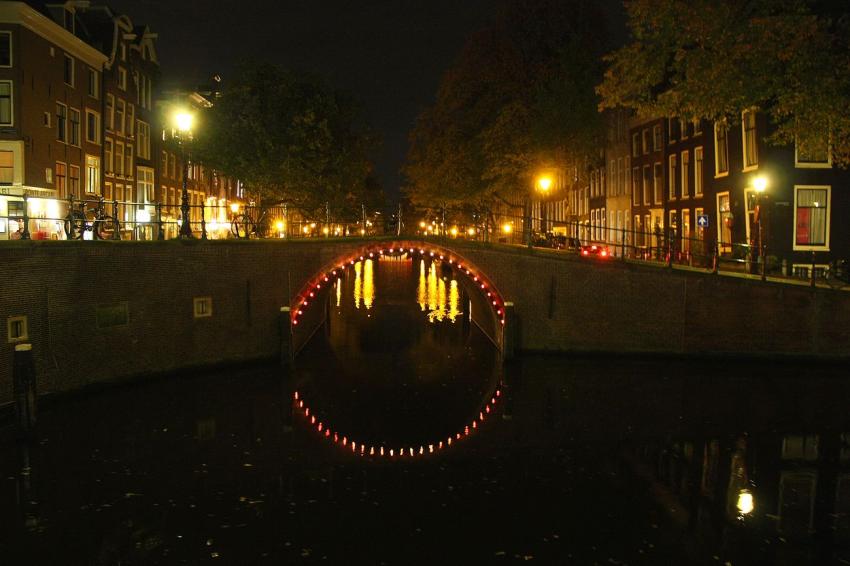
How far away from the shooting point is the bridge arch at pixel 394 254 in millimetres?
25047

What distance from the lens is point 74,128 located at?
39.9 m

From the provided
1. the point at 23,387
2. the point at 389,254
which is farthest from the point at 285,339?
the point at 23,387

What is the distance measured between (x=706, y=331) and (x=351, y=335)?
12561 millimetres

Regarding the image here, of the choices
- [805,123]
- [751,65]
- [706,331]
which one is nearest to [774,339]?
[706,331]

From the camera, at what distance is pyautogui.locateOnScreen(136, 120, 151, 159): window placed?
49.7 m

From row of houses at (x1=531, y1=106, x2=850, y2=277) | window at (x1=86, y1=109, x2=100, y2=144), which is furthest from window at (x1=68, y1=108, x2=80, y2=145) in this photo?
row of houses at (x1=531, y1=106, x2=850, y2=277)

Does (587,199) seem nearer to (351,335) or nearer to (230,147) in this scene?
(230,147)

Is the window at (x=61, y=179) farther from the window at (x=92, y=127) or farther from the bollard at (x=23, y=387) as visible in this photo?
the bollard at (x=23, y=387)

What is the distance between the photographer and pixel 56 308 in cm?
1825

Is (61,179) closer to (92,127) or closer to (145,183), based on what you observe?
(92,127)

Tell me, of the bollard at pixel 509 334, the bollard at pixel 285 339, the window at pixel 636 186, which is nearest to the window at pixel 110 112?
the bollard at pixel 285 339

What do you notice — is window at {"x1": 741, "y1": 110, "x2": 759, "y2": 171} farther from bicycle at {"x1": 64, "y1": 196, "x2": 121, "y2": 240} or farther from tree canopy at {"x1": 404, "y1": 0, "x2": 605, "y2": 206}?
bicycle at {"x1": 64, "y1": 196, "x2": 121, "y2": 240}

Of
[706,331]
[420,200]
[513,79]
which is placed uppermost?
[513,79]

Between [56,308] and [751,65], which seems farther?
[751,65]
